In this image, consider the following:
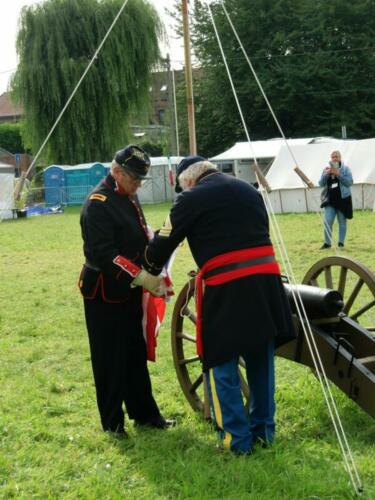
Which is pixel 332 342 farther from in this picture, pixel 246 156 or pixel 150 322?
pixel 246 156

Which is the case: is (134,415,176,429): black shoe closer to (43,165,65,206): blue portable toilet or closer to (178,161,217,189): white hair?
(178,161,217,189): white hair

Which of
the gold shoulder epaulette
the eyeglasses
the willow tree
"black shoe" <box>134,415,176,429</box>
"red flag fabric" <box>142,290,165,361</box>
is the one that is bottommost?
"black shoe" <box>134,415,176,429</box>

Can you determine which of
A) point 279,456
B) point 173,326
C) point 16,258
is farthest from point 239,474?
point 16,258

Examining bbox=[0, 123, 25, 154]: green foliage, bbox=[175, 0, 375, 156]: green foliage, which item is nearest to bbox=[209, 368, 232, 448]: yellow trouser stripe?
bbox=[175, 0, 375, 156]: green foliage

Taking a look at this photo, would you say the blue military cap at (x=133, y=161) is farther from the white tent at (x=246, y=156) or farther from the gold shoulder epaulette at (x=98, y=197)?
the white tent at (x=246, y=156)

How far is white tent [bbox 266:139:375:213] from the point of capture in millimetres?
18641

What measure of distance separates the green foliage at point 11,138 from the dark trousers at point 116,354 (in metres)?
55.7

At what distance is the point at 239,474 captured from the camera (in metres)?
3.27

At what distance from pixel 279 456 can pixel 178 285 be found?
5600 mm

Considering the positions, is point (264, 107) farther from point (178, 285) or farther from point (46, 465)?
point (46, 465)

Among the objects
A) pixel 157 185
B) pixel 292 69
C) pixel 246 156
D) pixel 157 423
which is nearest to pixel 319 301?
pixel 157 423

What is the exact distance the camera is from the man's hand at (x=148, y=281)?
3691 mm

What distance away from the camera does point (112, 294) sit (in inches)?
152

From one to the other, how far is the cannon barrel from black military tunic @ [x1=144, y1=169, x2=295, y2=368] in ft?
1.18
